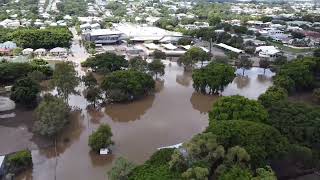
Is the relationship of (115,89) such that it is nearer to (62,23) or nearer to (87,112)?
(87,112)

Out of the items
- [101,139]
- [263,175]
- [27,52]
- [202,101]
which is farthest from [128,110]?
[27,52]

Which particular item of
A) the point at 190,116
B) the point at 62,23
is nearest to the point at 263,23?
the point at 62,23

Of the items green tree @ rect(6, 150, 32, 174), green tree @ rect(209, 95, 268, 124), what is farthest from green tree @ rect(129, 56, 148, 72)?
green tree @ rect(6, 150, 32, 174)

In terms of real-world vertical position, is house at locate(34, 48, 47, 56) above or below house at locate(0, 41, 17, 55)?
below

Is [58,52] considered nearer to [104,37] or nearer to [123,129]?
[104,37]

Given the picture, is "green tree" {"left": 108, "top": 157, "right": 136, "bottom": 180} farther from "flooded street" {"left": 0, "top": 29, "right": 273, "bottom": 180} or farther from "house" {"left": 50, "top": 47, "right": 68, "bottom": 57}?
"house" {"left": 50, "top": 47, "right": 68, "bottom": 57}

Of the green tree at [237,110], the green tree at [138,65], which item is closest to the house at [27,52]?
the green tree at [138,65]
